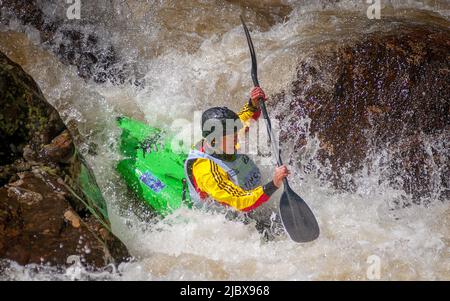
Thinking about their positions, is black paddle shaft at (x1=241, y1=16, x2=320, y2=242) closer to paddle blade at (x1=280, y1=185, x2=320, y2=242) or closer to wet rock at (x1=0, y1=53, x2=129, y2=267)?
paddle blade at (x1=280, y1=185, x2=320, y2=242)

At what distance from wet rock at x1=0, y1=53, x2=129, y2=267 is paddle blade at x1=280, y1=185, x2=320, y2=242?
1018 millimetres

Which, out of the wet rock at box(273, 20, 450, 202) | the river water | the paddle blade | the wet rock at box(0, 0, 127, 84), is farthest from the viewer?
the wet rock at box(0, 0, 127, 84)

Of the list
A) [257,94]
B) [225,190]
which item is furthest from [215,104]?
[225,190]

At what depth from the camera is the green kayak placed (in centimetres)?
370

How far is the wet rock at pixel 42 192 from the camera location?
277 centimetres

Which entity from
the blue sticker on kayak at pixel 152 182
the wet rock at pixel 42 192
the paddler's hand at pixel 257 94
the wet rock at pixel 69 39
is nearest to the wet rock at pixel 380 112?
the paddler's hand at pixel 257 94

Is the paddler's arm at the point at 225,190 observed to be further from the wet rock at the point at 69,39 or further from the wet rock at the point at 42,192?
the wet rock at the point at 69,39

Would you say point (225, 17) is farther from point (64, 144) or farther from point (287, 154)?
point (64, 144)

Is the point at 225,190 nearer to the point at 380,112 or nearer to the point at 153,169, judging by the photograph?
the point at 153,169

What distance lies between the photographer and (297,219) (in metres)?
3.36

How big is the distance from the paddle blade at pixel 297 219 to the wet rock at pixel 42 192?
102 centimetres

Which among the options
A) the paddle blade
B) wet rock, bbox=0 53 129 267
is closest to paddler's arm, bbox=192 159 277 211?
the paddle blade

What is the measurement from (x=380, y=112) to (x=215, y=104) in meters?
1.47
